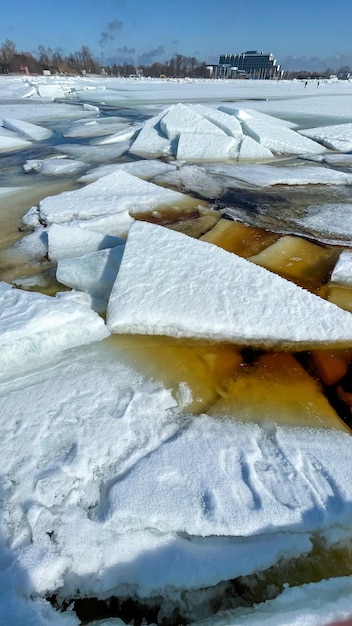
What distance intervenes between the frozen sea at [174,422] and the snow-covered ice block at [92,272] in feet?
0.04

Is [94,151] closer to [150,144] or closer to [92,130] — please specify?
[150,144]

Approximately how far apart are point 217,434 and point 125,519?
1.63ft

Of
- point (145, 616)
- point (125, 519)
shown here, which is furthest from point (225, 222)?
point (145, 616)

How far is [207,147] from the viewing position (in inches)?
239

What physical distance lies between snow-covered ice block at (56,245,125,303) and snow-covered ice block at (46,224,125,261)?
307mm

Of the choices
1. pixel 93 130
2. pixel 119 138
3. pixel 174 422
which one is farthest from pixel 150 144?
pixel 174 422

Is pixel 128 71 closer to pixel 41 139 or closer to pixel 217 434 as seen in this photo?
pixel 41 139

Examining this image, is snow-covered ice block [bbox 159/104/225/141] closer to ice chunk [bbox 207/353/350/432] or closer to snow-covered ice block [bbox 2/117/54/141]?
snow-covered ice block [bbox 2/117/54/141]

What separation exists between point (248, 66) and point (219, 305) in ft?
383

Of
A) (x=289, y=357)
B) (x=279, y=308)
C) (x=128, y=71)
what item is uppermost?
(x=128, y=71)

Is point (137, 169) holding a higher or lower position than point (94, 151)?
lower

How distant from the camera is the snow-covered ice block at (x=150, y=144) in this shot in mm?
6346

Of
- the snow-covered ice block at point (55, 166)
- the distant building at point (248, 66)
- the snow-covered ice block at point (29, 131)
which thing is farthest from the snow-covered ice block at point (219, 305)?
the distant building at point (248, 66)

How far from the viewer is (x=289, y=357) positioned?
1.92 meters
